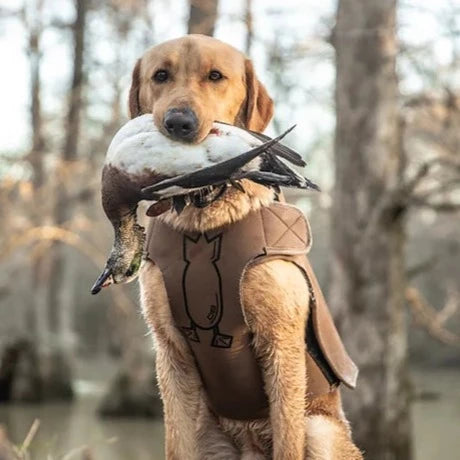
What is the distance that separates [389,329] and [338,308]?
54 cm

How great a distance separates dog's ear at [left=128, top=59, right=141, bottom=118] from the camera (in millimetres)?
3926

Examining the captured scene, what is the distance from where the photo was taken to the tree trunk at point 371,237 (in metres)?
8.98

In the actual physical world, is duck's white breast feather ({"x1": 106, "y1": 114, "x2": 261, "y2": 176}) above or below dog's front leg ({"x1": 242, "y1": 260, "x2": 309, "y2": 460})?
above

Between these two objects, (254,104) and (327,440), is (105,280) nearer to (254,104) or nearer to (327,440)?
(254,104)

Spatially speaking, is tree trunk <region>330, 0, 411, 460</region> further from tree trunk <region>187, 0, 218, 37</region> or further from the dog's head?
the dog's head

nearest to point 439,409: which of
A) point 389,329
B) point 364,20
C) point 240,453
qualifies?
point 389,329

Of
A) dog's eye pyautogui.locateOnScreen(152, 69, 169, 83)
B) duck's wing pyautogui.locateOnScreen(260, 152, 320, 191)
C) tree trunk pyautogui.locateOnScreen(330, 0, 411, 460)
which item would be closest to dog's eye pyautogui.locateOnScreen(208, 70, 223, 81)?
dog's eye pyautogui.locateOnScreen(152, 69, 169, 83)

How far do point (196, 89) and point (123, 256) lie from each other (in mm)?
723

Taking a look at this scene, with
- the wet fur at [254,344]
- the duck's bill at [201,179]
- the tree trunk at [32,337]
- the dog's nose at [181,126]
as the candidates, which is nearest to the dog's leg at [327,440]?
the wet fur at [254,344]

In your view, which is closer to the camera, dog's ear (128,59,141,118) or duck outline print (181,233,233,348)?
duck outline print (181,233,233,348)

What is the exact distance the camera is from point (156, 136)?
11.1ft

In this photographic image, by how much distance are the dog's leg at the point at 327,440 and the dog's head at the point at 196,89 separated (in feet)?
4.16

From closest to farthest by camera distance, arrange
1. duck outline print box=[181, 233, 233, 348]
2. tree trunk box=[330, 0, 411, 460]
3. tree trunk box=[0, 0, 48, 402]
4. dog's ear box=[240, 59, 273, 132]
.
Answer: duck outline print box=[181, 233, 233, 348], dog's ear box=[240, 59, 273, 132], tree trunk box=[330, 0, 411, 460], tree trunk box=[0, 0, 48, 402]

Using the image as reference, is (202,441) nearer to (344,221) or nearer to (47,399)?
(344,221)
